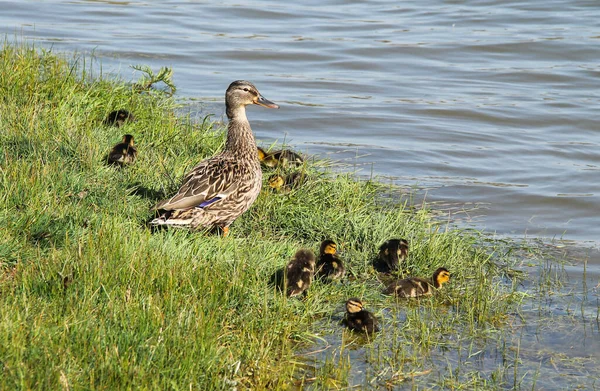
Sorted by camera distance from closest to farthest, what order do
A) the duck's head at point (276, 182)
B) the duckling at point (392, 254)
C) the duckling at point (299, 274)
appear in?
the duckling at point (299, 274), the duckling at point (392, 254), the duck's head at point (276, 182)

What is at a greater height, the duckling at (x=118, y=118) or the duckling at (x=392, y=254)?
the duckling at (x=118, y=118)

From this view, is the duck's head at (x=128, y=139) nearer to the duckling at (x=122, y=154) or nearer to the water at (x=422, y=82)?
the duckling at (x=122, y=154)

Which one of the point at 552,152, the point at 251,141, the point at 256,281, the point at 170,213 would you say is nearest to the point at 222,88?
the point at 552,152

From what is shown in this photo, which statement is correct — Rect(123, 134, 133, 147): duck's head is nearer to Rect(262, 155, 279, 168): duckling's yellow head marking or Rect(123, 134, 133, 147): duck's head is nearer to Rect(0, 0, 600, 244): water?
Rect(262, 155, 279, 168): duckling's yellow head marking

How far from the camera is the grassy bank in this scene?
12.4 ft

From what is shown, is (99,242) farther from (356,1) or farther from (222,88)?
(356,1)

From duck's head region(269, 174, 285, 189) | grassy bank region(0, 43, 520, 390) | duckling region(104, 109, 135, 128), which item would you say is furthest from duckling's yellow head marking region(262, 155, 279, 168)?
duckling region(104, 109, 135, 128)

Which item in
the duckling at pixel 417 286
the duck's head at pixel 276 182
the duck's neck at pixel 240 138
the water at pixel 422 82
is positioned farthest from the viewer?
the water at pixel 422 82

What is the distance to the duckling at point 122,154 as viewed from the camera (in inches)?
262

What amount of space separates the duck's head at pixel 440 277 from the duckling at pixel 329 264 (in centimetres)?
56

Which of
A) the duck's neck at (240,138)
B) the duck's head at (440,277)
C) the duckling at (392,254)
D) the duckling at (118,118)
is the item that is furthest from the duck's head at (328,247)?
the duckling at (118,118)

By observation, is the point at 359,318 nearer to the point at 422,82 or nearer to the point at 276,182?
the point at 276,182

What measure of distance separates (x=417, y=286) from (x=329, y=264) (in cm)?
54

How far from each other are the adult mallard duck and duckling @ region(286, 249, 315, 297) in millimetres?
925
